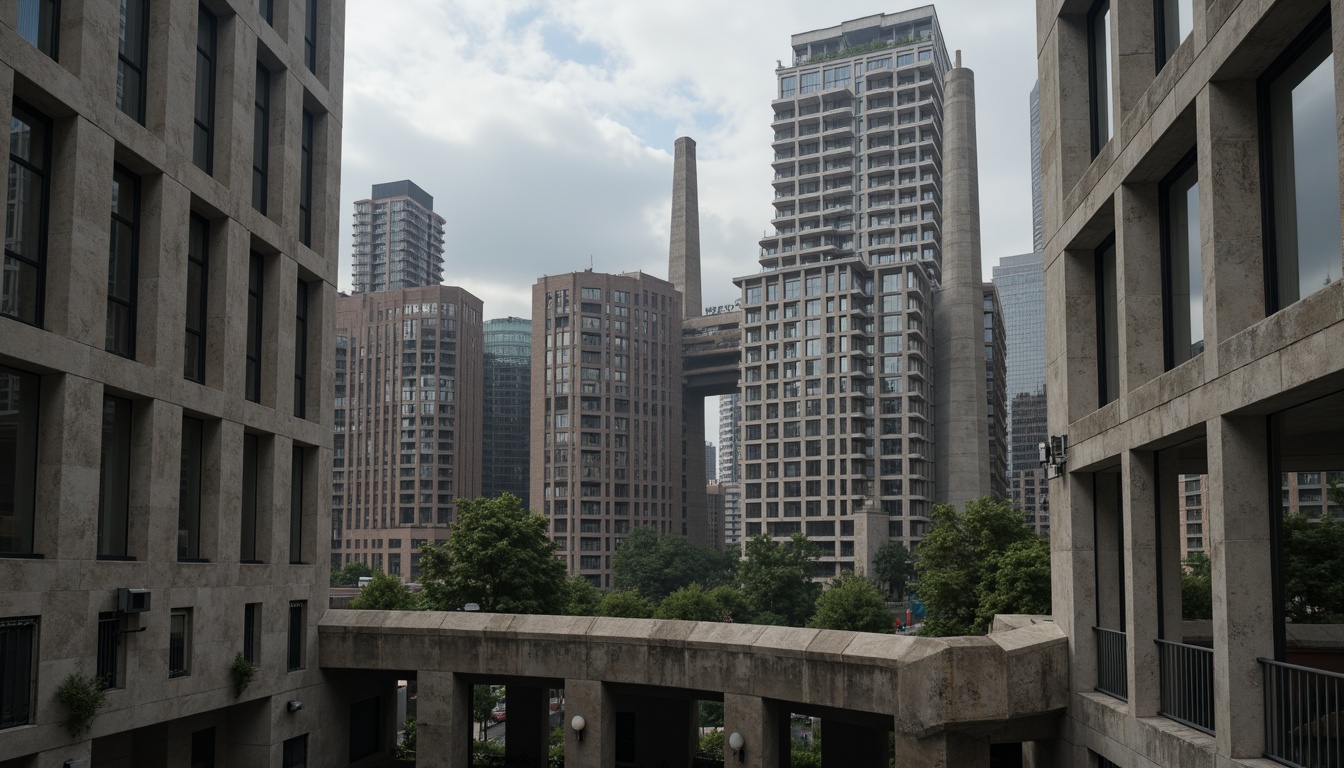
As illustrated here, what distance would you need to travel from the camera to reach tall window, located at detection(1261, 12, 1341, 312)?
11609 mm

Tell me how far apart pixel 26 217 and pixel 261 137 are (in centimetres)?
889

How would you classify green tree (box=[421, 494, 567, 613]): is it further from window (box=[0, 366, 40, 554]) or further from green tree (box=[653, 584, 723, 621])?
window (box=[0, 366, 40, 554])

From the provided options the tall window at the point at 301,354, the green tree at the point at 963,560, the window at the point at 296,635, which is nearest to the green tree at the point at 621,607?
the green tree at the point at 963,560

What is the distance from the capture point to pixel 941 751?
17.7 meters

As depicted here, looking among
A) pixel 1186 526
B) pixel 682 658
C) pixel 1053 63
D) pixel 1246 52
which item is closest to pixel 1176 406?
pixel 1246 52

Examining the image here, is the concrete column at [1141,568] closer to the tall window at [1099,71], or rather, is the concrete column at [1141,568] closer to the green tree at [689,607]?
the tall window at [1099,71]

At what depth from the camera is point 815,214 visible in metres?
150

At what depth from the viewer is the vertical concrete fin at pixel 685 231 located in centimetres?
17400

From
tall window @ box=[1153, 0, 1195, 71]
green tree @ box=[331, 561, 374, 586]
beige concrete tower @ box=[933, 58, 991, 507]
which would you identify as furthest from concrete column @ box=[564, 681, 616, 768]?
green tree @ box=[331, 561, 374, 586]

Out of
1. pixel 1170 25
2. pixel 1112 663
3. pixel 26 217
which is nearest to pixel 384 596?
pixel 26 217

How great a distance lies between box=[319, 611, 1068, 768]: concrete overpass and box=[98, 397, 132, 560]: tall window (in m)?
7.20

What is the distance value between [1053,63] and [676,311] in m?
151

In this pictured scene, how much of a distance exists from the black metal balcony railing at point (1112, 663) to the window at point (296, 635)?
1809 cm

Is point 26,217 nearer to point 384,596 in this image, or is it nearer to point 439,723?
point 439,723
